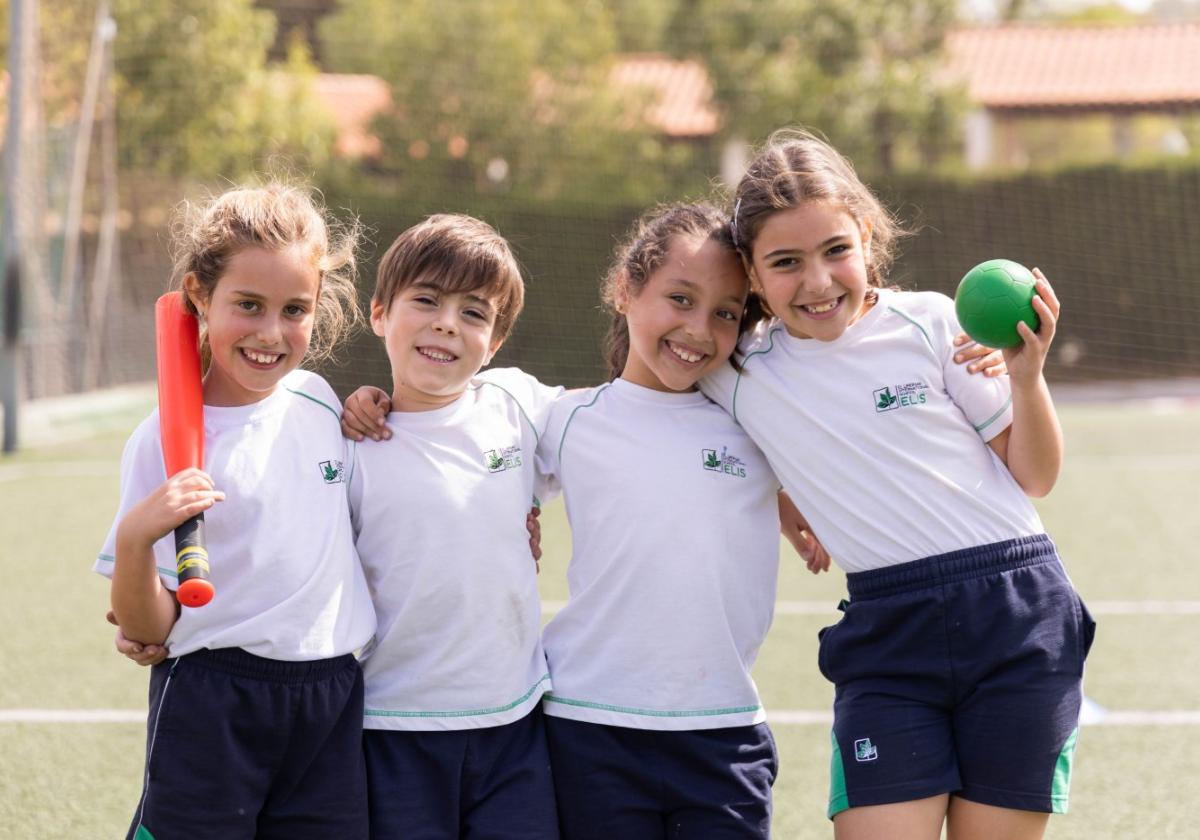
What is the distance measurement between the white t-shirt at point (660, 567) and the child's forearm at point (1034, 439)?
19.2 inches

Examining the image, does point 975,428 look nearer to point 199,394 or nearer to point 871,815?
point 871,815

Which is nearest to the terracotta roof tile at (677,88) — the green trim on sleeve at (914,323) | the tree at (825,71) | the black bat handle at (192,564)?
the tree at (825,71)

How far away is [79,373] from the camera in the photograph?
12.5m

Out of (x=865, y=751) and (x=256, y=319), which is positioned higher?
(x=256, y=319)

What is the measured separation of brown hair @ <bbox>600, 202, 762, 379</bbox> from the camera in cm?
276

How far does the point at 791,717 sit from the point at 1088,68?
19.4m

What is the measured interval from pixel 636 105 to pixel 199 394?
45.7 feet

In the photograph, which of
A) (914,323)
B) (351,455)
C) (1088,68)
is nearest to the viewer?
(351,455)

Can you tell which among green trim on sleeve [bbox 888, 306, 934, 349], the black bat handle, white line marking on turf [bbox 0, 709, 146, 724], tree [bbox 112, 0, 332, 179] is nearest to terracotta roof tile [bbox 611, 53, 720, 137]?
tree [bbox 112, 0, 332, 179]

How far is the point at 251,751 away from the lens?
2346 mm

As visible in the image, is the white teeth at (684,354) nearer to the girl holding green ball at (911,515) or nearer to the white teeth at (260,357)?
the girl holding green ball at (911,515)

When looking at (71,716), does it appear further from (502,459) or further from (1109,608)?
(1109,608)

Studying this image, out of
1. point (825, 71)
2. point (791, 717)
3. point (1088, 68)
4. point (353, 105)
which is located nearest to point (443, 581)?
point (791, 717)

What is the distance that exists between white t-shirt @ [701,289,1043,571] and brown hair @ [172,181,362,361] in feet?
2.79
